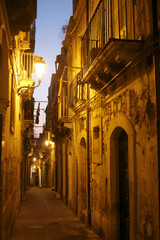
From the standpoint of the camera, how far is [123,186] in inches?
291

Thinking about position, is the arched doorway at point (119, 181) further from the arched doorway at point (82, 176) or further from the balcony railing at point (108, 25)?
the arched doorway at point (82, 176)

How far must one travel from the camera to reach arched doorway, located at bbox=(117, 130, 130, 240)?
707cm

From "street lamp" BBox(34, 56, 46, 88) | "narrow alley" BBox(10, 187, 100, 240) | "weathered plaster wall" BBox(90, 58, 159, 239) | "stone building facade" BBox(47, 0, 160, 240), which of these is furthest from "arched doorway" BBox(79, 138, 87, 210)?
"weathered plaster wall" BBox(90, 58, 159, 239)

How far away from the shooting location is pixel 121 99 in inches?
275

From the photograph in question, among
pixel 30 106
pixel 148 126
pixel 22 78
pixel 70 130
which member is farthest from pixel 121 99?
pixel 30 106

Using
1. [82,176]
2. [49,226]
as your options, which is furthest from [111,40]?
[49,226]

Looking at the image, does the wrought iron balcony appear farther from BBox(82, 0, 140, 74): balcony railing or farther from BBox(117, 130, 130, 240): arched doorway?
BBox(117, 130, 130, 240): arched doorway

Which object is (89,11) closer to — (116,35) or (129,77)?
(116,35)

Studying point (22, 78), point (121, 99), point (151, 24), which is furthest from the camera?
point (22, 78)

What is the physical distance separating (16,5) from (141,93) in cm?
334

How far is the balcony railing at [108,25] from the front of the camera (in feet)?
21.0

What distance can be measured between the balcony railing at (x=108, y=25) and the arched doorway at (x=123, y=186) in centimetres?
253

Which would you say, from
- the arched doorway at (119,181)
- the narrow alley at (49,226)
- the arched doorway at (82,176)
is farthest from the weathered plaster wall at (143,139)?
the arched doorway at (82,176)

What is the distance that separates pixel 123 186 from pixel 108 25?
4.15m
